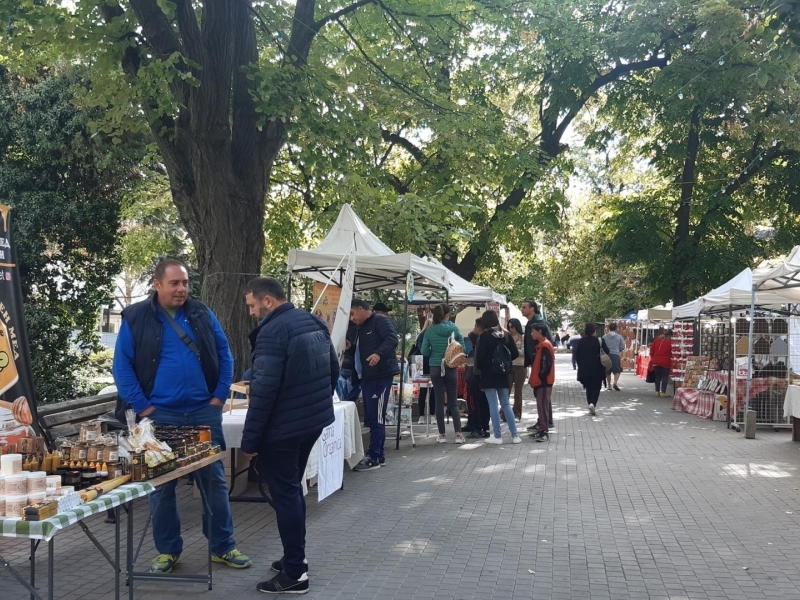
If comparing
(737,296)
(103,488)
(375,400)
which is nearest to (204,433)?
(103,488)

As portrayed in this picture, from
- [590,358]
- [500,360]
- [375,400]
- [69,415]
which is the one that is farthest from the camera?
[590,358]

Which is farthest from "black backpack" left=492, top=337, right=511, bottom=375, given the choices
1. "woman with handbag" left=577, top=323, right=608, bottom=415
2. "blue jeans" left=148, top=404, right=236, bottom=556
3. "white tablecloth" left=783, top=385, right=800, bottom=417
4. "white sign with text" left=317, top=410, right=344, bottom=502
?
"blue jeans" left=148, top=404, right=236, bottom=556

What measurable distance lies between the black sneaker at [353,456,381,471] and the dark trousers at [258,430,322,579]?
4.58 meters

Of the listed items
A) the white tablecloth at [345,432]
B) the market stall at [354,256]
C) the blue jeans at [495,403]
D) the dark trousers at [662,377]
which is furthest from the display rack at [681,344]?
the white tablecloth at [345,432]

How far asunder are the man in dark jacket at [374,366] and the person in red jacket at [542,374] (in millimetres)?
3270

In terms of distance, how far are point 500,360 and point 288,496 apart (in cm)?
675

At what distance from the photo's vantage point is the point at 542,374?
12430mm

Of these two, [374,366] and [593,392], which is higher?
[374,366]

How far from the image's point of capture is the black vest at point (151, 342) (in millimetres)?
5375

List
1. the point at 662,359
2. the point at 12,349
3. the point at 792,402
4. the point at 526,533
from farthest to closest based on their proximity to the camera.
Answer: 1. the point at 662,359
2. the point at 792,402
3. the point at 12,349
4. the point at 526,533

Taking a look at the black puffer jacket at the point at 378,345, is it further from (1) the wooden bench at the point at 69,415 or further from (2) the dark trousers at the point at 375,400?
(1) the wooden bench at the point at 69,415

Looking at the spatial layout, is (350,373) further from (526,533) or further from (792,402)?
(792,402)

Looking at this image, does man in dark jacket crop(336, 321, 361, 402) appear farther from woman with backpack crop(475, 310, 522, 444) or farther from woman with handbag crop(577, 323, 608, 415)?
woman with handbag crop(577, 323, 608, 415)

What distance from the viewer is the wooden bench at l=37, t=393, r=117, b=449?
25.5 feet
